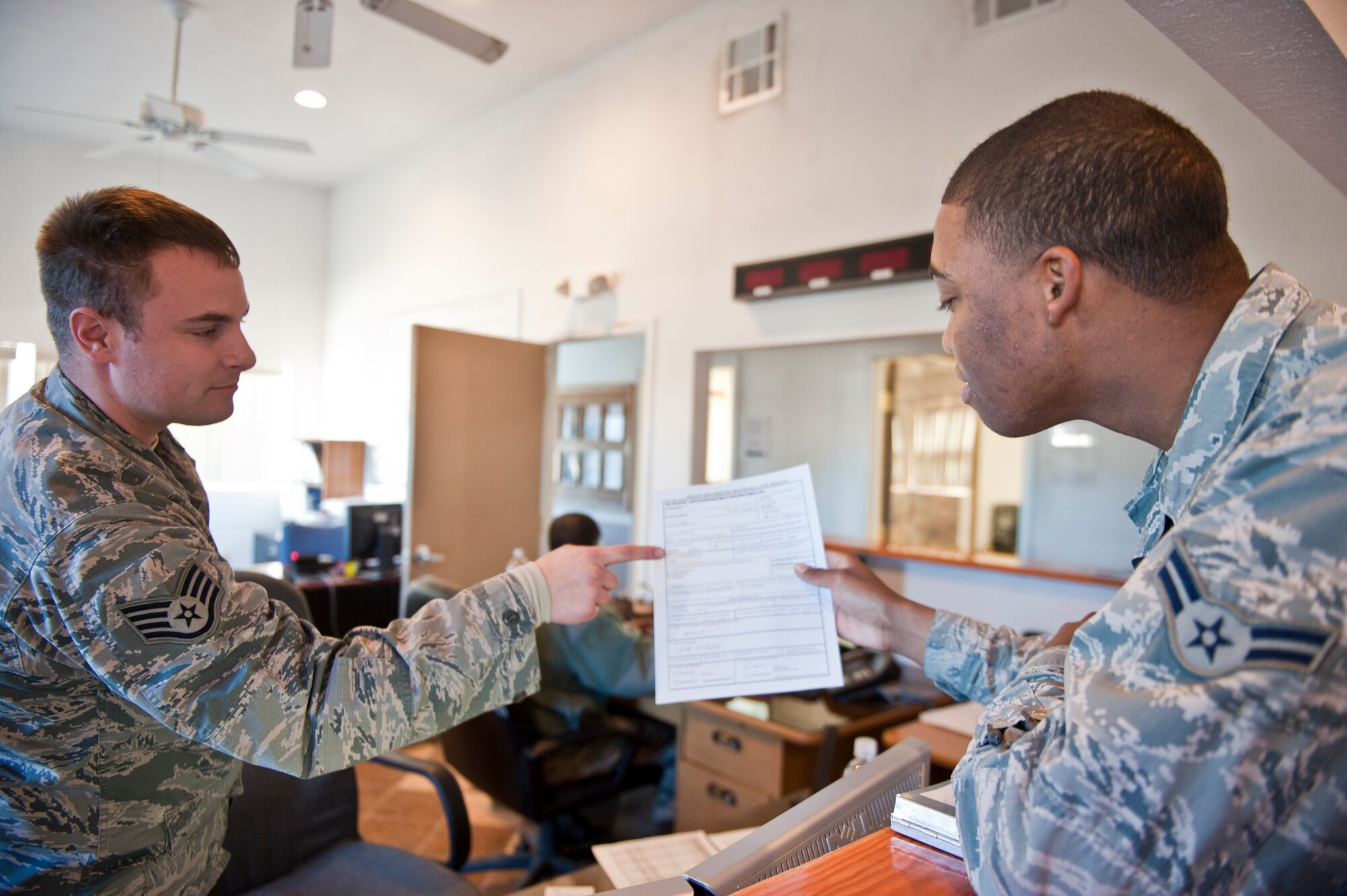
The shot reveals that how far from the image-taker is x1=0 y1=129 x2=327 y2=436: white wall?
17.8 ft

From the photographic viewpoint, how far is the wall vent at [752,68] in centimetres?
331

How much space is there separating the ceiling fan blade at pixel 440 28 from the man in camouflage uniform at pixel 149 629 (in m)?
2.71

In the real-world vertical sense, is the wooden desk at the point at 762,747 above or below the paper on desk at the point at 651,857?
below

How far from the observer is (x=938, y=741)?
1996 millimetres

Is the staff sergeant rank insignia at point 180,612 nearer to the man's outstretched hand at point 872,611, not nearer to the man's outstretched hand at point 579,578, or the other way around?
the man's outstretched hand at point 579,578

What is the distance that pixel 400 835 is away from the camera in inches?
118

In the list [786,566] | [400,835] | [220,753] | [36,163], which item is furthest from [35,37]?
[786,566]

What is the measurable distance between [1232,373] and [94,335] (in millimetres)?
1316

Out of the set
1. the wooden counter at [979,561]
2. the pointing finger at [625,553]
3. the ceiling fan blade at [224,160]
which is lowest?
the wooden counter at [979,561]

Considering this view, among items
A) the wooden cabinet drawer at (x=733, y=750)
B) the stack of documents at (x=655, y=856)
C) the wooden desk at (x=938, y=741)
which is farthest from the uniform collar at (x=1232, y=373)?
the wooden cabinet drawer at (x=733, y=750)

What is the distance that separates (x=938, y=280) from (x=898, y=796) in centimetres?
55

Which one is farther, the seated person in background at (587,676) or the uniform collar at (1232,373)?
the seated person in background at (587,676)

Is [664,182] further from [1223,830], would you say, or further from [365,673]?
[1223,830]

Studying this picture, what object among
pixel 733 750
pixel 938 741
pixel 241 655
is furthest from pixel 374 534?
pixel 241 655
